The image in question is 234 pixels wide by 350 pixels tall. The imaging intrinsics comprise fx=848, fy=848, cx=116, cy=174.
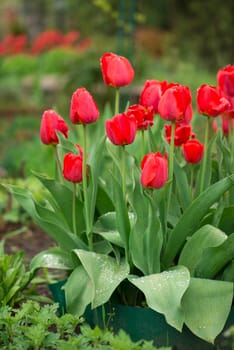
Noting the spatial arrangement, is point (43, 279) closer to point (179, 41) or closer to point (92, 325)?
point (92, 325)

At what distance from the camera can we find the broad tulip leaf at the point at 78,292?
302 cm

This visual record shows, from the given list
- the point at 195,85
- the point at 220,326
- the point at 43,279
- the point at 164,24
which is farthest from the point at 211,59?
the point at 220,326

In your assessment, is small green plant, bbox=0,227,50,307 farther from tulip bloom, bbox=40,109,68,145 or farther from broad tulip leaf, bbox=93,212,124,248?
tulip bloom, bbox=40,109,68,145

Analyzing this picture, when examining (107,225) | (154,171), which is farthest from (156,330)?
(154,171)

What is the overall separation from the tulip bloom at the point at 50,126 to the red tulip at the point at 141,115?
0.27 metres

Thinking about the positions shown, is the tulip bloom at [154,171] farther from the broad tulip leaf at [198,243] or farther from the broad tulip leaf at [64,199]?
the broad tulip leaf at [64,199]

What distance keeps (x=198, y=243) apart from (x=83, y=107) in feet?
2.07

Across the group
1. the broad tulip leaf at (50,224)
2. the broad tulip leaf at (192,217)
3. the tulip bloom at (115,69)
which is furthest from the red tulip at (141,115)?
the broad tulip leaf at (50,224)

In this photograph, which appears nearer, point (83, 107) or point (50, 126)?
point (83, 107)

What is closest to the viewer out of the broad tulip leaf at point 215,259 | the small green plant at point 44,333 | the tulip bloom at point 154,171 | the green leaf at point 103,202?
the small green plant at point 44,333

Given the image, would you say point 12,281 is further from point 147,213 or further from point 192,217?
point 192,217

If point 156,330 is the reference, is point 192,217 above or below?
above

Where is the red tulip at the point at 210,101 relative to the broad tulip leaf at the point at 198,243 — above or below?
above

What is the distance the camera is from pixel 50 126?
10.2ft
